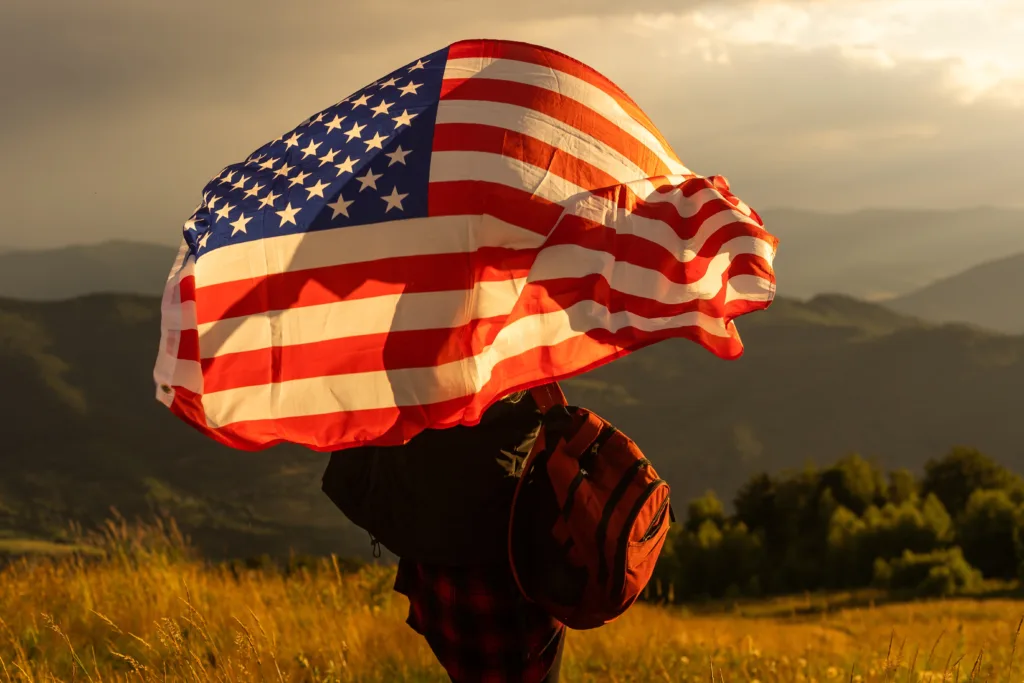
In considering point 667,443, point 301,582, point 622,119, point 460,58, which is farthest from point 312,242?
point 667,443

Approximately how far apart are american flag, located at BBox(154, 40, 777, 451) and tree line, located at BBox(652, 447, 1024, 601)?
10727 mm

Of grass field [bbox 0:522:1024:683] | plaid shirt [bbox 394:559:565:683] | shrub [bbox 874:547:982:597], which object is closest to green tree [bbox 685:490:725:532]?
shrub [bbox 874:547:982:597]

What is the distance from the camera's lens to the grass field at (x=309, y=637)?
4.98m

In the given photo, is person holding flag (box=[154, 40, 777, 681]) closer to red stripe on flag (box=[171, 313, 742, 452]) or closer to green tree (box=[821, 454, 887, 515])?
red stripe on flag (box=[171, 313, 742, 452])

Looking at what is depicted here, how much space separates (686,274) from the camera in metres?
3.29

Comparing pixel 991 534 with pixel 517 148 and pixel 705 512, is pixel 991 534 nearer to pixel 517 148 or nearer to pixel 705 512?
pixel 705 512

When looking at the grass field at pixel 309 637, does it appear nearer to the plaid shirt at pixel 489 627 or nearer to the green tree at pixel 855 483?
the plaid shirt at pixel 489 627

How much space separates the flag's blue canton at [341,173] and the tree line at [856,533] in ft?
35.7

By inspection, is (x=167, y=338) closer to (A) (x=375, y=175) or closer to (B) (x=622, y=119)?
(A) (x=375, y=175)

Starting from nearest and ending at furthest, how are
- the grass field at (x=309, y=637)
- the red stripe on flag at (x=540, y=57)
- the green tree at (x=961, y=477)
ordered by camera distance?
the red stripe on flag at (x=540, y=57) < the grass field at (x=309, y=637) < the green tree at (x=961, y=477)

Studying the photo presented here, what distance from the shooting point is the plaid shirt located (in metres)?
3.20

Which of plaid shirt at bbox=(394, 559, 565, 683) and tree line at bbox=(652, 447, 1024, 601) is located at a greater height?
plaid shirt at bbox=(394, 559, 565, 683)

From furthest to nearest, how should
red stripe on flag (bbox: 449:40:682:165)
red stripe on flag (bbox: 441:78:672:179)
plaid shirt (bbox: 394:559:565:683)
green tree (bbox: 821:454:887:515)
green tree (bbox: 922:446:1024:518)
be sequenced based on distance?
1. green tree (bbox: 821:454:887:515)
2. green tree (bbox: 922:446:1024:518)
3. red stripe on flag (bbox: 449:40:682:165)
4. red stripe on flag (bbox: 441:78:672:179)
5. plaid shirt (bbox: 394:559:565:683)

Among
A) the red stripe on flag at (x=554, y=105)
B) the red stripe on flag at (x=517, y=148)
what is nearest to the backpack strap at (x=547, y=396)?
the red stripe on flag at (x=517, y=148)
